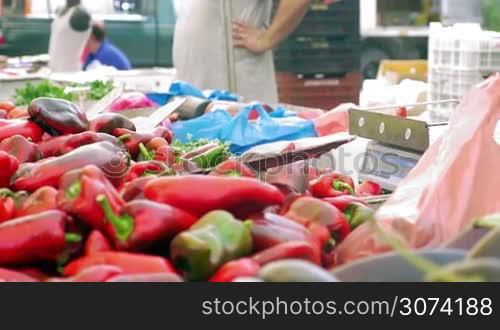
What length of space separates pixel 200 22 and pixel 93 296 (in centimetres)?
389

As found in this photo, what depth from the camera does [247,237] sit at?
132cm

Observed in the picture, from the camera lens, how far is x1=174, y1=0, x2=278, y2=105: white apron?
4.88 m

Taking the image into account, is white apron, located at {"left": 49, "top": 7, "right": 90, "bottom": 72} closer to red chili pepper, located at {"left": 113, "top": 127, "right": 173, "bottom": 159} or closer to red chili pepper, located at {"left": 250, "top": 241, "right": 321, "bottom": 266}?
red chili pepper, located at {"left": 113, "top": 127, "right": 173, "bottom": 159}

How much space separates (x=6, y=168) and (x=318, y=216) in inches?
26.8

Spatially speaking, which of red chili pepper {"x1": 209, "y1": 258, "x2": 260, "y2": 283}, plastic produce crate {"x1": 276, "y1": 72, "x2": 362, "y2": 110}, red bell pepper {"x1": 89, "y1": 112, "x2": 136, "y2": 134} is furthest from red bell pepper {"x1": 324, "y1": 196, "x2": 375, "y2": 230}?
plastic produce crate {"x1": 276, "y1": 72, "x2": 362, "y2": 110}

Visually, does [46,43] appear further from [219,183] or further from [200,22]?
[219,183]

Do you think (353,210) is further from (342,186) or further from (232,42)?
(232,42)

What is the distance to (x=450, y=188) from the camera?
158 cm

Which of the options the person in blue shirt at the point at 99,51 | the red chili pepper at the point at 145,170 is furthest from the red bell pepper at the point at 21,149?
the person in blue shirt at the point at 99,51

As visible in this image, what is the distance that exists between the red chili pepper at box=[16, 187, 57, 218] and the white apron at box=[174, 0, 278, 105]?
11.3 ft

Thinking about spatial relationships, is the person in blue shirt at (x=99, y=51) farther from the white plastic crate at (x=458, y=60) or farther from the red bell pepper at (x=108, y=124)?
the red bell pepper at (x=108, y=124)

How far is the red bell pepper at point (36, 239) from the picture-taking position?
1328 mm

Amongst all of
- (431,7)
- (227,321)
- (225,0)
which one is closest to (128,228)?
(227,321)

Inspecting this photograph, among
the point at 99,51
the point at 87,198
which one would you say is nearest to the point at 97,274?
the point at 87,198
